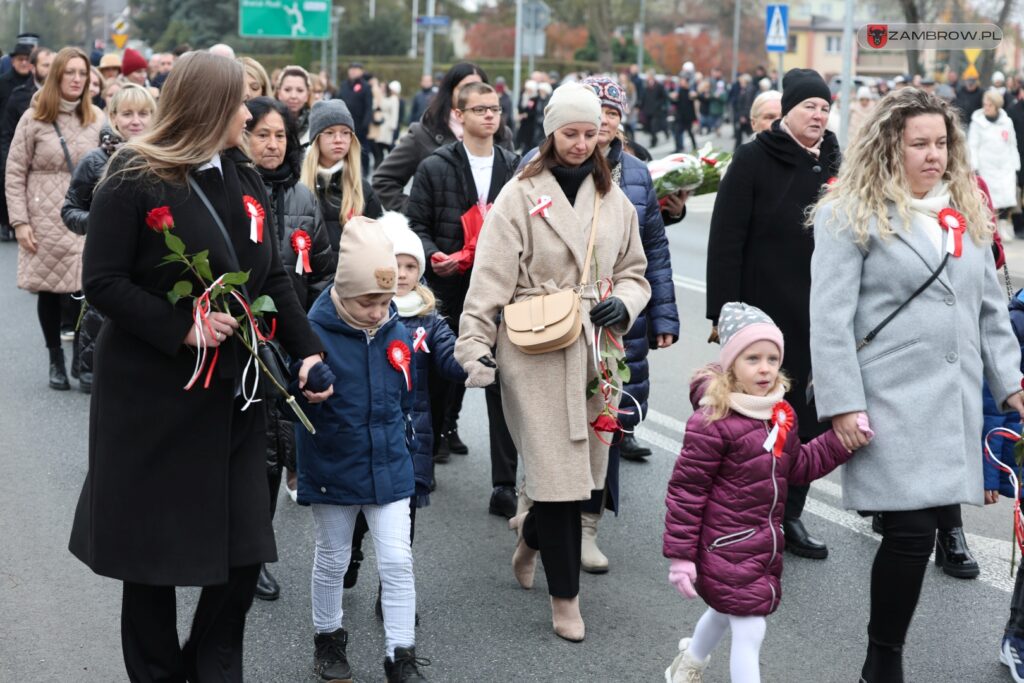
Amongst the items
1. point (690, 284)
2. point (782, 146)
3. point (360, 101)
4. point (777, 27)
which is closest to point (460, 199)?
point (782, 146)

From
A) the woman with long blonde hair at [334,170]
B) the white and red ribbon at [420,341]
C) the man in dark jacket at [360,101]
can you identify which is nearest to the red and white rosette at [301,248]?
the woman with long blonde hair at [334,170]

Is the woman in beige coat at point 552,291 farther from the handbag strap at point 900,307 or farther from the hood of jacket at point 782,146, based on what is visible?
the hood of jacket at point 782,146

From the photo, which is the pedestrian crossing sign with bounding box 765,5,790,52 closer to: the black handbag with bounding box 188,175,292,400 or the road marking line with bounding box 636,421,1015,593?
the road marking line with bounding box 636,421,1015,593

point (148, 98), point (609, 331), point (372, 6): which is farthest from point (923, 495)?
point (372, 6)

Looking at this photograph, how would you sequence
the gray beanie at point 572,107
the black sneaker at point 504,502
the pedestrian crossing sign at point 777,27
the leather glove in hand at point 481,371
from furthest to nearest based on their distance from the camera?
the pedestrian crossing sign at point 777,27 < the black sneaker at point 504,502 < the gray beanie at point 572,107 < the leather glove in hand at point 481,371

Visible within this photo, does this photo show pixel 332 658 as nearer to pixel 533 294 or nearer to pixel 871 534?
pixel 533 294

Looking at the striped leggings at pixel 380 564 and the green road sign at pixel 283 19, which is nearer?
the striped leggings at pixel 380 564

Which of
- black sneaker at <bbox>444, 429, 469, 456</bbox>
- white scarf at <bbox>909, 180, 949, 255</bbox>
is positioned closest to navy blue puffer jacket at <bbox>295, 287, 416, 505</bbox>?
white scarf at <bbox>909, 180, 949, 255</bbox>

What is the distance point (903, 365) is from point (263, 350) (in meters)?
1.98

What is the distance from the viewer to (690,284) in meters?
A: 14.3

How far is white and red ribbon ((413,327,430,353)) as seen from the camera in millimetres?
5071

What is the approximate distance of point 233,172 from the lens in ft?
13.1

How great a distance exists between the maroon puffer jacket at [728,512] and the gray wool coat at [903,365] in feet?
1.04

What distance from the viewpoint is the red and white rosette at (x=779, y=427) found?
14.1ft
